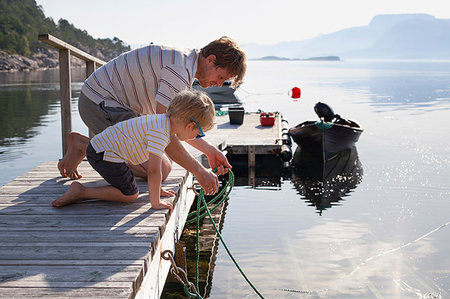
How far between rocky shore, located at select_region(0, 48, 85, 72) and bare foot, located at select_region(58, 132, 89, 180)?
62.6 meters

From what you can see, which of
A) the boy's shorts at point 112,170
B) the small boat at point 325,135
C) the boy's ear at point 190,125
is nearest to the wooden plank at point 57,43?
the boy's shorts at point 112,170

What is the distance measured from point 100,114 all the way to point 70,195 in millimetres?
806

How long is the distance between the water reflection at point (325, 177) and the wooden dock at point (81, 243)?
4813 millimetres

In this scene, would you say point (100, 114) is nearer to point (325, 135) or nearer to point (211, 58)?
point (211, 58)

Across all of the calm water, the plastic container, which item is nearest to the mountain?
the plastic container

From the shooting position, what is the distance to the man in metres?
3.96

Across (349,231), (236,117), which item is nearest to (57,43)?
(349,231)

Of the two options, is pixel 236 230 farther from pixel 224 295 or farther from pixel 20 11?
pixel 20 11

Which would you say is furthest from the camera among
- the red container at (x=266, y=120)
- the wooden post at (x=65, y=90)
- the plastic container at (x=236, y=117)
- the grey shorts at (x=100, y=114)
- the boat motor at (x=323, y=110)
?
the plastic container at (x=236, y=117)

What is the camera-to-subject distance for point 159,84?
4.14 meters

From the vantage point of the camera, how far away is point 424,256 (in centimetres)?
655

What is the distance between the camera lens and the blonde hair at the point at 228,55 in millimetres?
3957

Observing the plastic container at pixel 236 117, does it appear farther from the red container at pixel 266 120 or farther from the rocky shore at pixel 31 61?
the rocky shore at pixel 31 61

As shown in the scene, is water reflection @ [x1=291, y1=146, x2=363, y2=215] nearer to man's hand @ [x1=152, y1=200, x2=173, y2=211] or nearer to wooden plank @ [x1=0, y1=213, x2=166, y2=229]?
man's hand @ [x1=152, y1=200, x2=173, y2=211]
